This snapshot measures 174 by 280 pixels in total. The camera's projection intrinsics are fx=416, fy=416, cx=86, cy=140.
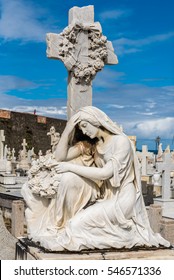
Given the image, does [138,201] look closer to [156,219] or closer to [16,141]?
[156,219]

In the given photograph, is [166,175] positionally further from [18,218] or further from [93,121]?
[93,121]

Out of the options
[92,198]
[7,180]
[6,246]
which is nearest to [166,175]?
[6,246]

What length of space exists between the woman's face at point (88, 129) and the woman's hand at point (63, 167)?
0.37 metres

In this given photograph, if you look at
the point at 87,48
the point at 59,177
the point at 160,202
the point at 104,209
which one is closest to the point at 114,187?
the point at 104,209

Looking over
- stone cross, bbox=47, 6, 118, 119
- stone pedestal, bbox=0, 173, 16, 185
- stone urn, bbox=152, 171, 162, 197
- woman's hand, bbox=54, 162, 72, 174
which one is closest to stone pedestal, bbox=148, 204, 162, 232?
stone cross, bbox=47, 6, 118, 119

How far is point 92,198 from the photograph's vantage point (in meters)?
4.25

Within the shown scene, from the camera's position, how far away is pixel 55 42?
16.1ft

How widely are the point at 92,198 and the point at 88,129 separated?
71cm

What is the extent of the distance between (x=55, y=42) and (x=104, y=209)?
2114mm

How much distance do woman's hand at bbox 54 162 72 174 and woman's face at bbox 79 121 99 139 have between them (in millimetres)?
370

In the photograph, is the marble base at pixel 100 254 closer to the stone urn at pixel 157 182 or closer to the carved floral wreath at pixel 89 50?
the carved floral wreath at pixel 89 50

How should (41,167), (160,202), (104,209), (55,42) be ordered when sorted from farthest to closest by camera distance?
1. (160,202)
2. (55,42)
3. (41,167)
4. (104,209)

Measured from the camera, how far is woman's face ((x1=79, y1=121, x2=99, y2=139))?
419cm
